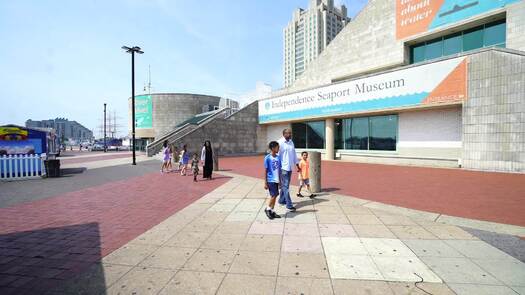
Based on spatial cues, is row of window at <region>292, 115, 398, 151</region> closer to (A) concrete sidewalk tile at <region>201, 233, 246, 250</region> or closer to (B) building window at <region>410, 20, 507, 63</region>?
(B) building window at <region>410, 20, 507, 63</region>

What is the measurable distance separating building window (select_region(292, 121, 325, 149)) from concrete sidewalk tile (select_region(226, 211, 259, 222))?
51.5 feet

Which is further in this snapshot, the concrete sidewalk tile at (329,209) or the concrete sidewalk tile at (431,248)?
the concrete sidewalk tile at (329,209)

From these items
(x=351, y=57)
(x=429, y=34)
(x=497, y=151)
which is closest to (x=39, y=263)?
(x=497, y=151)

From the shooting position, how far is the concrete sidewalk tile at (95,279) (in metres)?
2.87

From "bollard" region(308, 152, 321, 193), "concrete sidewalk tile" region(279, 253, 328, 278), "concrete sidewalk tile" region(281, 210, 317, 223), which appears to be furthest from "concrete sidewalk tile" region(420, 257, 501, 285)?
"bollard" region(308, 152, 321, 193)

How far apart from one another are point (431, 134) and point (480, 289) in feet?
44.4

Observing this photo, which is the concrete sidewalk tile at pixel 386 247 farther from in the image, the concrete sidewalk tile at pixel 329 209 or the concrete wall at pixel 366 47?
the concrete wall at pixel 366 47

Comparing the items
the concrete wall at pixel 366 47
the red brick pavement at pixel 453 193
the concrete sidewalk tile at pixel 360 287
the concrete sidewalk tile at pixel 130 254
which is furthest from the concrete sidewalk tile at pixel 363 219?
the concrete wall at pixel 366 47

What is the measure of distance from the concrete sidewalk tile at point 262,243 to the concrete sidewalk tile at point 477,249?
108 inches

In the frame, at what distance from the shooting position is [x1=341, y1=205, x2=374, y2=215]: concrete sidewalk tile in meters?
5.64

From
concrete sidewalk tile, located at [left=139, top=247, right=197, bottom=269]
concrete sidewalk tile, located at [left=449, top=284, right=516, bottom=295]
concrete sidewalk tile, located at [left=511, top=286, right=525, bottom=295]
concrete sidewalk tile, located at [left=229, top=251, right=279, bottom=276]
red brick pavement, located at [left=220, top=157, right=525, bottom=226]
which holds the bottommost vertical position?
concrete sidewalk tile, located at [left=139, top=247, right=197, bottom=269]

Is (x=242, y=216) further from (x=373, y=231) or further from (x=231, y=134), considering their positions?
(x=231, y=134)

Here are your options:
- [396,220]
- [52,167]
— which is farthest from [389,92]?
[52,167]

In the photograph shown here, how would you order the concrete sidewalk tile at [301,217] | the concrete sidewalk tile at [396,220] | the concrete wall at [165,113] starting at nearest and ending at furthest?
1. the concrete sidewalk tile at [396,220]
2. the concrete sidewalk tile at [301,217]
3. the concrete wall at [165,113]
